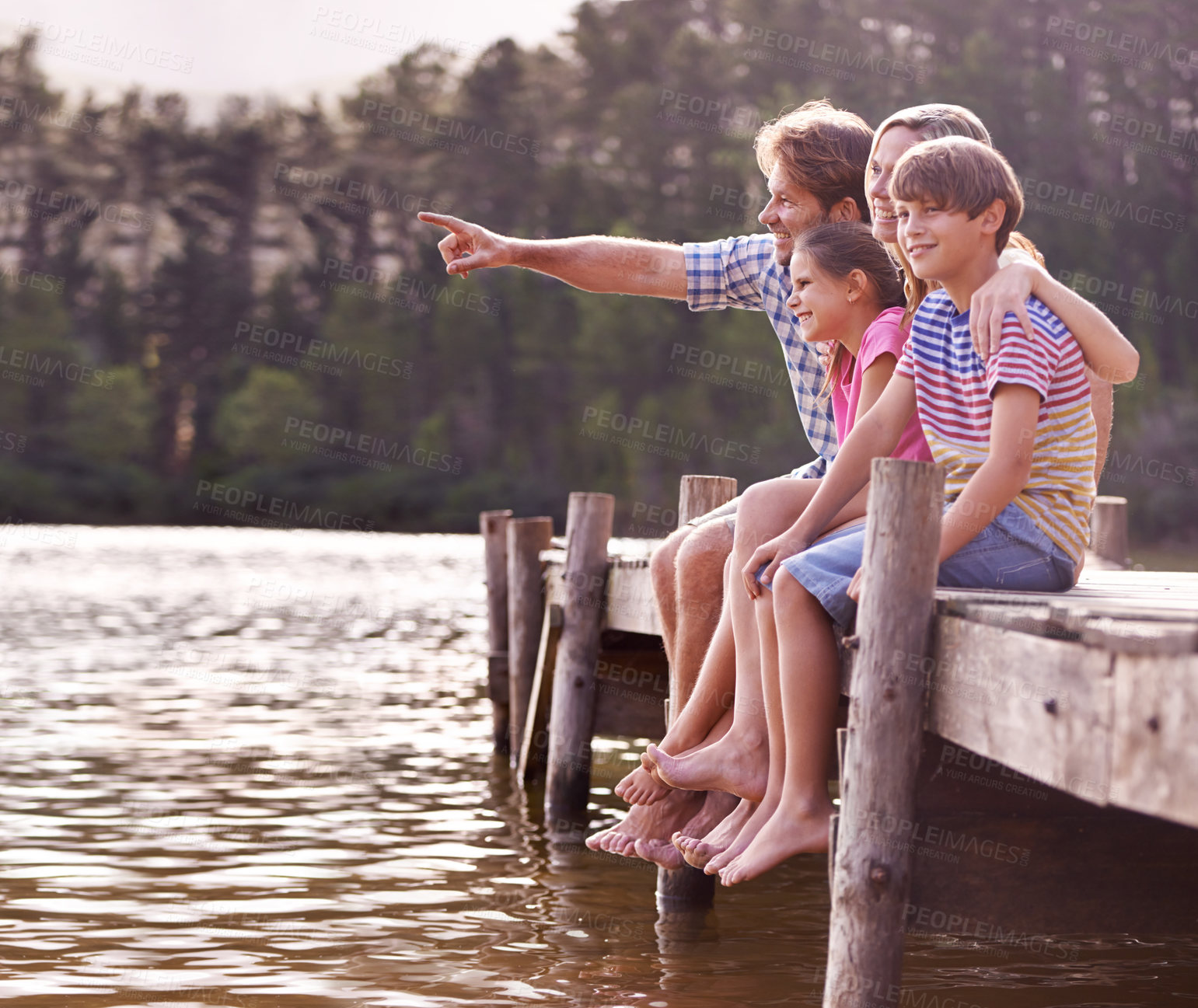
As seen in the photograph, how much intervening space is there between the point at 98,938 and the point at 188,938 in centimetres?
31

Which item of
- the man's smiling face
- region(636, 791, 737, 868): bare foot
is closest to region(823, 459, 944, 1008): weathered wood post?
region(636, 791, 737, 868): bare foot

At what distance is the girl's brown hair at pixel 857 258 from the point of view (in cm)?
472

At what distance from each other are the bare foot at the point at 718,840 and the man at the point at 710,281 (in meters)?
0.32

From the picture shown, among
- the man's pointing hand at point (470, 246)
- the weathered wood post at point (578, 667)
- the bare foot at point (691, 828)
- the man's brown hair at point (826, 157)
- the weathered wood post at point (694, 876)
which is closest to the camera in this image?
the bare foot at point (691, 828)

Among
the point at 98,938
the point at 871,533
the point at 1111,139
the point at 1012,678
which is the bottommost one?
the point at 98,938

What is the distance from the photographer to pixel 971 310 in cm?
394

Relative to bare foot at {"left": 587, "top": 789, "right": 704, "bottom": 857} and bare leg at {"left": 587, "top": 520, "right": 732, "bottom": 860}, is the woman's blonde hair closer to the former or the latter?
bare leg at {"left": 587, "top": 520, "right": 732, "bottom": 860}

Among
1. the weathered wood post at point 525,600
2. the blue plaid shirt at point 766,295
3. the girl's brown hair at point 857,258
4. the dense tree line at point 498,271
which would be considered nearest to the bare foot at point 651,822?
the blue plaid shirt at point 766,295

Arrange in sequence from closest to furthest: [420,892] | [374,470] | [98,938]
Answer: [98,938]
[420,892]
[374,470]

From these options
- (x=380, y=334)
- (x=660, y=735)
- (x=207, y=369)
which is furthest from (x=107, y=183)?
(x=660, y=735)

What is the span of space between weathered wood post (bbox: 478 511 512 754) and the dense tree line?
28972 millimetres

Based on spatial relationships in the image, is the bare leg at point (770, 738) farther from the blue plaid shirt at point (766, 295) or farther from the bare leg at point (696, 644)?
the blue plaid shirt at point (766, 295)

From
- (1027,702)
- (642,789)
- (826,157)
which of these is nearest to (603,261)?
(826,157)

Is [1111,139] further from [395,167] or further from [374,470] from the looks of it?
[395,167]
